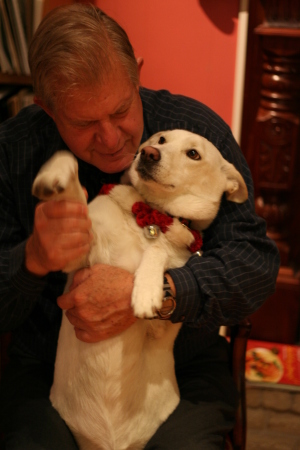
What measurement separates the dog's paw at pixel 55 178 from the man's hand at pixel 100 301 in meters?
0.24

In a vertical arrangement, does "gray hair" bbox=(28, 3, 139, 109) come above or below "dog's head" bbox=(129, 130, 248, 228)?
above

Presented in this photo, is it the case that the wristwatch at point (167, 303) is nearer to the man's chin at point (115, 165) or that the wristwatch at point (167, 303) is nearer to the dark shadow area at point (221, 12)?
the man's chin at point (115, 165)

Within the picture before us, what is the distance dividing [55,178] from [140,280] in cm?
30

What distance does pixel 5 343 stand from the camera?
55.7 inches

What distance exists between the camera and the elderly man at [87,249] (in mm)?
1114

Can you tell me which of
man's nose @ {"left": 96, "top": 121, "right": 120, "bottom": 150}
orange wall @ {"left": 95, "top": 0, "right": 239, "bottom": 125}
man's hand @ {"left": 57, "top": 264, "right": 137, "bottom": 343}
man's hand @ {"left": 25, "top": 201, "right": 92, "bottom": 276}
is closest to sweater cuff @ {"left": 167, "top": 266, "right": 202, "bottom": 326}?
man's hand @ {"left": 57, "top": 264, "right": 137, "bottom": 343}

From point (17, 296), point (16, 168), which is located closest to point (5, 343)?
point (17, 296)

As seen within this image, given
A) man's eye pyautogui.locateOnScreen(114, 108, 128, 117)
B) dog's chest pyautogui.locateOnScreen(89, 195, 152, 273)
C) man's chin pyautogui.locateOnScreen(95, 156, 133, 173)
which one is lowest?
dog's chest pyautogui.locateOnScreen(89, 195, 152, 273)

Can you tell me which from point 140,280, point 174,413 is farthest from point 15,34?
point 174,413

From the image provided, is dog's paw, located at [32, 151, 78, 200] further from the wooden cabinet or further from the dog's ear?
the wooden cabinet

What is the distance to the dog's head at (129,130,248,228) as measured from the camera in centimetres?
120

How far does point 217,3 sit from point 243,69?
0.85 ft

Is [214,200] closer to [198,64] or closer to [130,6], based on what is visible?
[198,64]

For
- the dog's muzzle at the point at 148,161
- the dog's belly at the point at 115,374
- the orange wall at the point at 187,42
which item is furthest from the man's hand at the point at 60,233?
the orange wall at the point at 187,42
